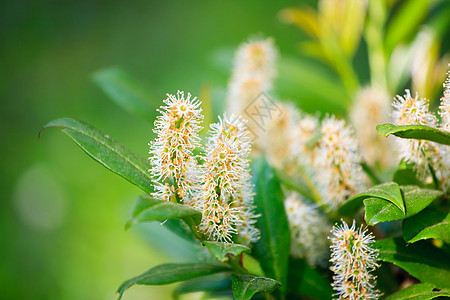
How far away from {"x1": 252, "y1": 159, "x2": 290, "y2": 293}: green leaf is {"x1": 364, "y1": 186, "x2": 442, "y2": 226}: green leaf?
0.44ft

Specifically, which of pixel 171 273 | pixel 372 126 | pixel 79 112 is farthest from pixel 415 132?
pixel 79 112

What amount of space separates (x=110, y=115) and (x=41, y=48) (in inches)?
24.6

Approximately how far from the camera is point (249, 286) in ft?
1.38

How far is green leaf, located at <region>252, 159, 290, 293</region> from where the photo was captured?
0.51 meters

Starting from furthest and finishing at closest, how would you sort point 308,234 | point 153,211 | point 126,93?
1. point 126,93
2. point 308,234
3. point 153,211

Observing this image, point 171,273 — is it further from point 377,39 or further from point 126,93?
point 377,39

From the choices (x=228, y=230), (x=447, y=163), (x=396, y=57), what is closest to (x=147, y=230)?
(x=228, y=230)

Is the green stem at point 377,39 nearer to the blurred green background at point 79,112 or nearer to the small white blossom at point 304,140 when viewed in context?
the small white blossom at point 304,140

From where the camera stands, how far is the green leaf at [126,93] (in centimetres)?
70

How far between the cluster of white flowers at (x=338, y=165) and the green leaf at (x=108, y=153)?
22 centimetres

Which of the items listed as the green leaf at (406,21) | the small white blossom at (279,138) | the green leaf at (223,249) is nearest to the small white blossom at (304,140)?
the small white blossom at (279,138)

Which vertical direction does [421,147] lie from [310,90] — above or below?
below

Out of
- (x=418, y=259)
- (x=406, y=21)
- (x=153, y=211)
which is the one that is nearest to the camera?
(x=153, y=211)

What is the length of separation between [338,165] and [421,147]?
0.11m
